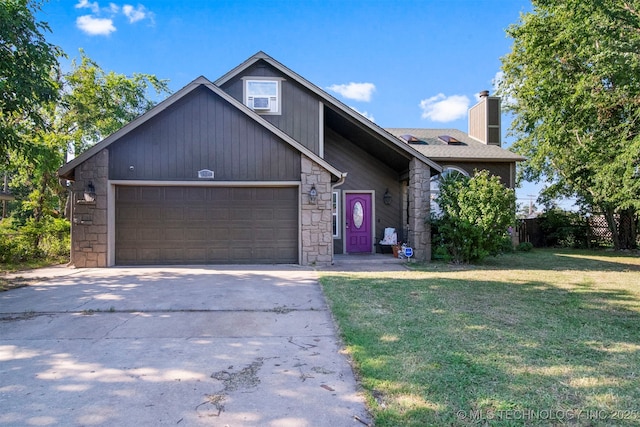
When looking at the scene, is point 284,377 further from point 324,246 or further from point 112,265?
point 112,265

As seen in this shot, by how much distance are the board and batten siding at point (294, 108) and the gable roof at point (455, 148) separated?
124 inches

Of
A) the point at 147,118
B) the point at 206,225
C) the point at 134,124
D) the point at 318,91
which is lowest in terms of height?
the point at 206,225

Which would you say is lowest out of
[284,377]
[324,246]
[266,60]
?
[284,377]

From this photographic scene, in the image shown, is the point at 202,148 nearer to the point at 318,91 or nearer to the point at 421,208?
the point at 318,91

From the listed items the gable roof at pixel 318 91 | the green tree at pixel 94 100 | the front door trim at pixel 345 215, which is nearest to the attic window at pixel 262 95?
the gable roof at pixel 318 91

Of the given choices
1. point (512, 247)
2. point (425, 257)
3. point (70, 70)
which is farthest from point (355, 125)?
point (70, 70)

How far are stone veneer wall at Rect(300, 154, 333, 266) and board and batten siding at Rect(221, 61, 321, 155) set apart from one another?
1.99 metres

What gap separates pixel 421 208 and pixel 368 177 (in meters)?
2.69

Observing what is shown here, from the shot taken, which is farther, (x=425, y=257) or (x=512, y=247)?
(x=512, y=247)

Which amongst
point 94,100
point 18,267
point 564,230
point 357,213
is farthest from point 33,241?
point 564,230

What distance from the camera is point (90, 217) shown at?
9352 mm

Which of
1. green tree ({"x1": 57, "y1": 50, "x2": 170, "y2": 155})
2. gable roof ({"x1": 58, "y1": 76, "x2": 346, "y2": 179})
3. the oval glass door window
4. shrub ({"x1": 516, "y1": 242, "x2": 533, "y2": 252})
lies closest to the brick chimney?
shrub ({"x1": 516, "y1": 242, "x2": 533, "y2": 252})

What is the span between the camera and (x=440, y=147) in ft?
47.9

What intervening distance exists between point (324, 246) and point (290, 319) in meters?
4.95
